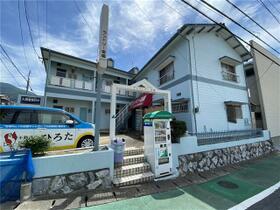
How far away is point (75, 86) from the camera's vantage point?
40.0 ft

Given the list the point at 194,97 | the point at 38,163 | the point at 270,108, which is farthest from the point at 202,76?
the point at 38,163

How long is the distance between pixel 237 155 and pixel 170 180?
16.7 ft

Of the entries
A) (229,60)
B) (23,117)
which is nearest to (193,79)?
(229,60)

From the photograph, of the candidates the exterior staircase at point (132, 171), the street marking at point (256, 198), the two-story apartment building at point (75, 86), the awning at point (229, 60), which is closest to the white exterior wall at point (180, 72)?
the awning at point (229, 60)

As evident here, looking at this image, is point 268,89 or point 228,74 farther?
point 268,89

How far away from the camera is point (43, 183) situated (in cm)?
374

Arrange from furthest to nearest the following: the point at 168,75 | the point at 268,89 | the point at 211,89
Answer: the point at 268,89
the point at 168,75
the point at 211,89

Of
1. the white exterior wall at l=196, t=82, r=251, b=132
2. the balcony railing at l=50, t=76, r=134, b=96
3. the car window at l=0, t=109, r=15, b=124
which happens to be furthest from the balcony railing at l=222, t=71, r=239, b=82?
the car window at l=0, t=109, r=15, b=124

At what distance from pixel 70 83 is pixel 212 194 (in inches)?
483

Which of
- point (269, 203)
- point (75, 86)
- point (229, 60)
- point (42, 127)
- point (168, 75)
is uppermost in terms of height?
point (229, 60)

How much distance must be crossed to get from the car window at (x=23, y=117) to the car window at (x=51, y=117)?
300mm

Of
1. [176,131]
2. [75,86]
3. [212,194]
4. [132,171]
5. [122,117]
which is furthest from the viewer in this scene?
[122,117]

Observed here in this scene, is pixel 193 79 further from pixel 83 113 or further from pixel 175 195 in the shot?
pixel 83 113

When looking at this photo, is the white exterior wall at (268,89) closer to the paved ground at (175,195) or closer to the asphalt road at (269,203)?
the paved ground at (175,195)
